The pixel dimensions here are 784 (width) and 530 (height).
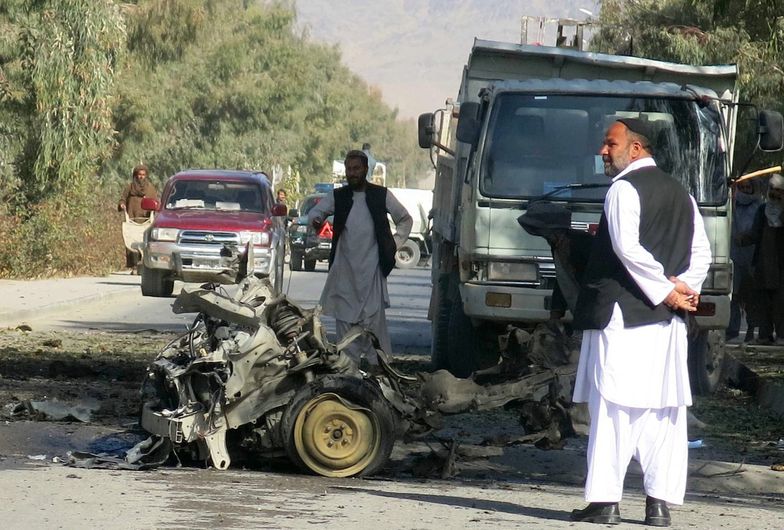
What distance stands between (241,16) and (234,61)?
451 cm

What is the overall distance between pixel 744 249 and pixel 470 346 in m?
6.43

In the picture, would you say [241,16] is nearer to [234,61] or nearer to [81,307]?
[234,61]

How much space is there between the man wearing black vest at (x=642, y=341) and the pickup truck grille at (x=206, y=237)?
16.7 m

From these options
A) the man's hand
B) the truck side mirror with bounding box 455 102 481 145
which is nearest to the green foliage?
the truck side mirror with bounding box 455 102 481 145

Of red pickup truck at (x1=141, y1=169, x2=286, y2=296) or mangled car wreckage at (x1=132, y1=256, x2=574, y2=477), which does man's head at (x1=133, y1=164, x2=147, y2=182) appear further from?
mangled car wreckage at (x1=132, y1=256, x2=574, y2=477)

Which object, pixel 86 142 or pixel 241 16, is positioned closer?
pixel 86 142

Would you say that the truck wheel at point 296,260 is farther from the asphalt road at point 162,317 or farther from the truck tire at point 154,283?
the truck tire at point 154,283

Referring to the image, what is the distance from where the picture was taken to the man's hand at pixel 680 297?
7.07m

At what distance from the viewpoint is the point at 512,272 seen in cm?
1198

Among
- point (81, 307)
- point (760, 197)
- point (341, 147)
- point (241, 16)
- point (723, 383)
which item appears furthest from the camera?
point (341, 147)

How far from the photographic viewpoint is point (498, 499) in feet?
25.9

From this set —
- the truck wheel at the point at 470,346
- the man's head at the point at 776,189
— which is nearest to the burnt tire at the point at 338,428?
the truck wheel at the point at 470,346

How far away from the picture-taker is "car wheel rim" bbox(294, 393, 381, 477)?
27.0ft

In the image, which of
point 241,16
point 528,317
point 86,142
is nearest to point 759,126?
point 528,317
